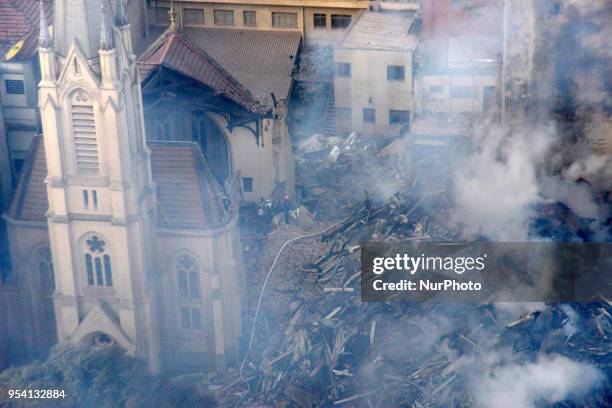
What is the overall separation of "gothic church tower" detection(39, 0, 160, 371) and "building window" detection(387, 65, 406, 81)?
26287 millimetres

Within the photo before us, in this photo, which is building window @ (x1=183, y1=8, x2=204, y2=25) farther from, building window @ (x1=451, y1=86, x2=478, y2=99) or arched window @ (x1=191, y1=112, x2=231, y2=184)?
building window @ (x1=451, y1=86, x2=478, y2=99)

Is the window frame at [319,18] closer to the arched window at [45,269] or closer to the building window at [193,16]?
the building window at [193,16]

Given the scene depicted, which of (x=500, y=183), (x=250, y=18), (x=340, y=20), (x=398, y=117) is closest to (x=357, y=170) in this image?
(x=398, y=117)

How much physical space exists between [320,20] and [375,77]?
7.88m

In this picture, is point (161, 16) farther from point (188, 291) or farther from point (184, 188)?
point (188, 291)

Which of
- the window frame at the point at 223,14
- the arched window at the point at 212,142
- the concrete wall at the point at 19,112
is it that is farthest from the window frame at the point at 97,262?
the window frame at the point at 223,14

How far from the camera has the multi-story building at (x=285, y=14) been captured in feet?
269

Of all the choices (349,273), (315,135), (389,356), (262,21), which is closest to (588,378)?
(389,356)

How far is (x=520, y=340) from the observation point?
52.9m

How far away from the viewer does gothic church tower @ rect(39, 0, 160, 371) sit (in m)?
50.4

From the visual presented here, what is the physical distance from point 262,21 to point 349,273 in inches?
→ 1096

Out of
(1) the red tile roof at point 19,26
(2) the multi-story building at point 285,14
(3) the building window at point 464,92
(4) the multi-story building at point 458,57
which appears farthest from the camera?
(2) the multi-story building at point 285,14

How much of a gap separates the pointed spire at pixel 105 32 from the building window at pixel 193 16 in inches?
1349

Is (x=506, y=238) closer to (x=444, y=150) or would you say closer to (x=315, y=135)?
(x=444, y=150)
